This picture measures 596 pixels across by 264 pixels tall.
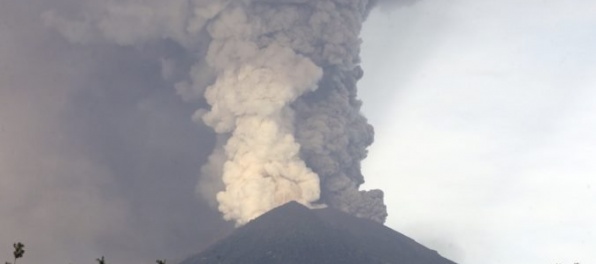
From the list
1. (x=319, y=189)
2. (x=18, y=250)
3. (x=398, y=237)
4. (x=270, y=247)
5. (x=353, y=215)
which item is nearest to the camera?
(x=18, y=250)

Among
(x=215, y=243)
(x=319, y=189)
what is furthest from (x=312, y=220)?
(x=319, y=189)

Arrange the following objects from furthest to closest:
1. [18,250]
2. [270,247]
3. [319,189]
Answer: [270,247] < [319,189] < [18,250]

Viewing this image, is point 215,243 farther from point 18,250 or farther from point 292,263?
point 18,250

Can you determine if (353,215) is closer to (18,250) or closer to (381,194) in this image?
(381,194)

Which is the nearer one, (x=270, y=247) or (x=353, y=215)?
(x=353, y=215)

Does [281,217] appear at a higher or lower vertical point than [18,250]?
higher

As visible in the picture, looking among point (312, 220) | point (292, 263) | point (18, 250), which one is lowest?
point (18, 250)
